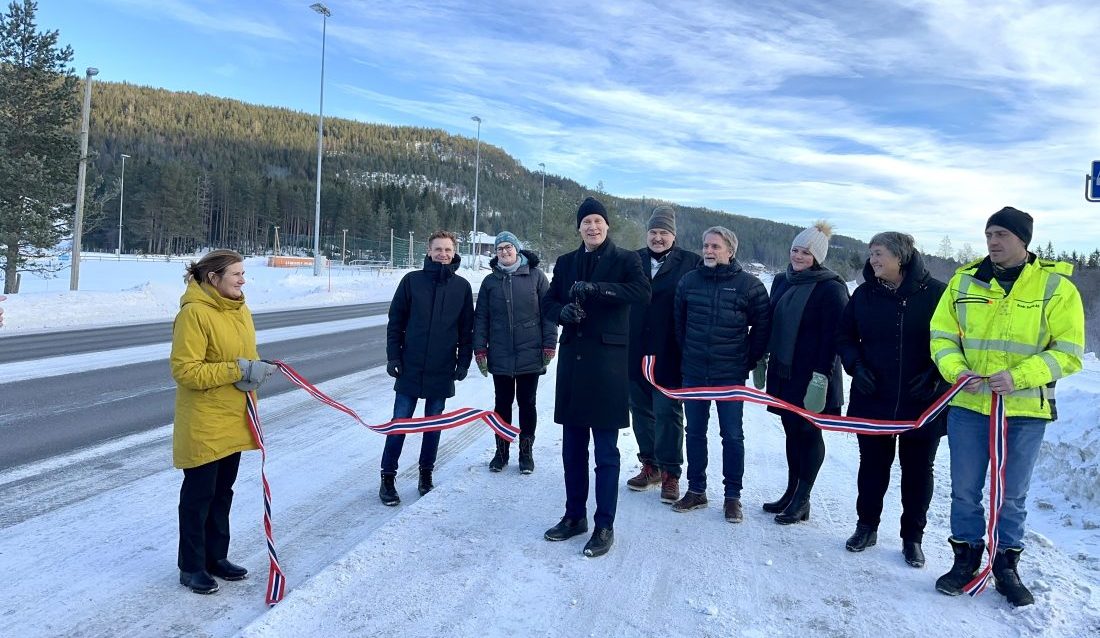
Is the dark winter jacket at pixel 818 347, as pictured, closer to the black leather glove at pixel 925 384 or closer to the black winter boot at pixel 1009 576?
the black leather glove at pixel 925 384

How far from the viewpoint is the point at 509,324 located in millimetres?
5645

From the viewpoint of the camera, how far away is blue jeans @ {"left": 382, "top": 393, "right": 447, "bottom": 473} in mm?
5066

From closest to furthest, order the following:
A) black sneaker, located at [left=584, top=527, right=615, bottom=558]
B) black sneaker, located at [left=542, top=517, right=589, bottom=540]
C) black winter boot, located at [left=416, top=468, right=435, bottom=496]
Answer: black sneaker, located at [left=584, top=527, right=615, bottom=558], black sneaker, located at [left=542, top=517, right=589, bottom=540], black winter boot, located at [left=416, top=468, right=435, bottom=496]

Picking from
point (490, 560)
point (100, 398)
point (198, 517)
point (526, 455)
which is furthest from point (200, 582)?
point (100, 398)

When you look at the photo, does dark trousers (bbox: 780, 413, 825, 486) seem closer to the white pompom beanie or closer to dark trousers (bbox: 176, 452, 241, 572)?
the white pompom beanie

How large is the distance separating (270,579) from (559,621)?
1.47 metres

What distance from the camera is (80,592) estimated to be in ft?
11.4

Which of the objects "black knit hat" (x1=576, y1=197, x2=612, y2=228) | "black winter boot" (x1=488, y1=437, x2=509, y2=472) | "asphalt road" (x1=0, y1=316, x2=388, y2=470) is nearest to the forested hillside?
"asphalt road" (x1=0, y1=316, x2=388, y2=470)

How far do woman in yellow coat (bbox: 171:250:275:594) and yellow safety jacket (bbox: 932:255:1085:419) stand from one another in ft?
12.4

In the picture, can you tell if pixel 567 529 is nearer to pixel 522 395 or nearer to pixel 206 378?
pixel 522 395

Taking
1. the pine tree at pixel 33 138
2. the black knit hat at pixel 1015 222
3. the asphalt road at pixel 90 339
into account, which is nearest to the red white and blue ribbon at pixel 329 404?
the black knit hat at pixel 1015 222

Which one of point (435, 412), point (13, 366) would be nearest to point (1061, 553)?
point (435, 412)

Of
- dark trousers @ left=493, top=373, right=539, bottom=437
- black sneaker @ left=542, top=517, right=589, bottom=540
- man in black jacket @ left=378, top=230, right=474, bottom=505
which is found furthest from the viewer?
dark trousers @ left=493, top=373, right=539, bottom=437

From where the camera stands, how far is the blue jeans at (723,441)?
4766 millimetres
